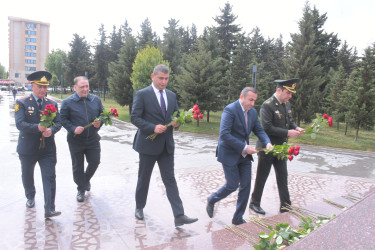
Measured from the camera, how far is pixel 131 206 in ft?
16.3

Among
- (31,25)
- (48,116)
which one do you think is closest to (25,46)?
(31,25)

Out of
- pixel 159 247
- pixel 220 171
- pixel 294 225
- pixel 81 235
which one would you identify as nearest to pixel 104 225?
pixel 81 235

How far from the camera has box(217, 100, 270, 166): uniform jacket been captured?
403cm

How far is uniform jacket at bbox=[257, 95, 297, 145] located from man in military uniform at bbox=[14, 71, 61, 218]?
126 inches

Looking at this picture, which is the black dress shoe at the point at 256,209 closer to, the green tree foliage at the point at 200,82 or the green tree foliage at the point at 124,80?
the green tree foliage at the point at 200,82

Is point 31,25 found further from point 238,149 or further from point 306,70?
point 238,149

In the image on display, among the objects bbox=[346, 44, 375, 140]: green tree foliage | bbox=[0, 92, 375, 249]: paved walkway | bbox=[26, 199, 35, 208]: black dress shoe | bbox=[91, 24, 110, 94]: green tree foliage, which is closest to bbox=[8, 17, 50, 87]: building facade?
bbox=[91, 24, 110, 94]: green tree foliage

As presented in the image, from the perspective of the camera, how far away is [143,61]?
20.9 metres

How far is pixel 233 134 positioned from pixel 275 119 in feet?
3.09

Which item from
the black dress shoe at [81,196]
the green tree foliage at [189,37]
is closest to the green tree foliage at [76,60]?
the green tree foliage at [189,37]

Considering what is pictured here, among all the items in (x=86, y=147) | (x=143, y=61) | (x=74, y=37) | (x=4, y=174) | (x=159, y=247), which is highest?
(x=74, y=37)

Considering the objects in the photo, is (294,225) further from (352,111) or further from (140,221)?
(352,111)

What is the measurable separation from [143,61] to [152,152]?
17551 millimetres

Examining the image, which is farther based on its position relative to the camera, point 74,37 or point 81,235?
point 74,37
